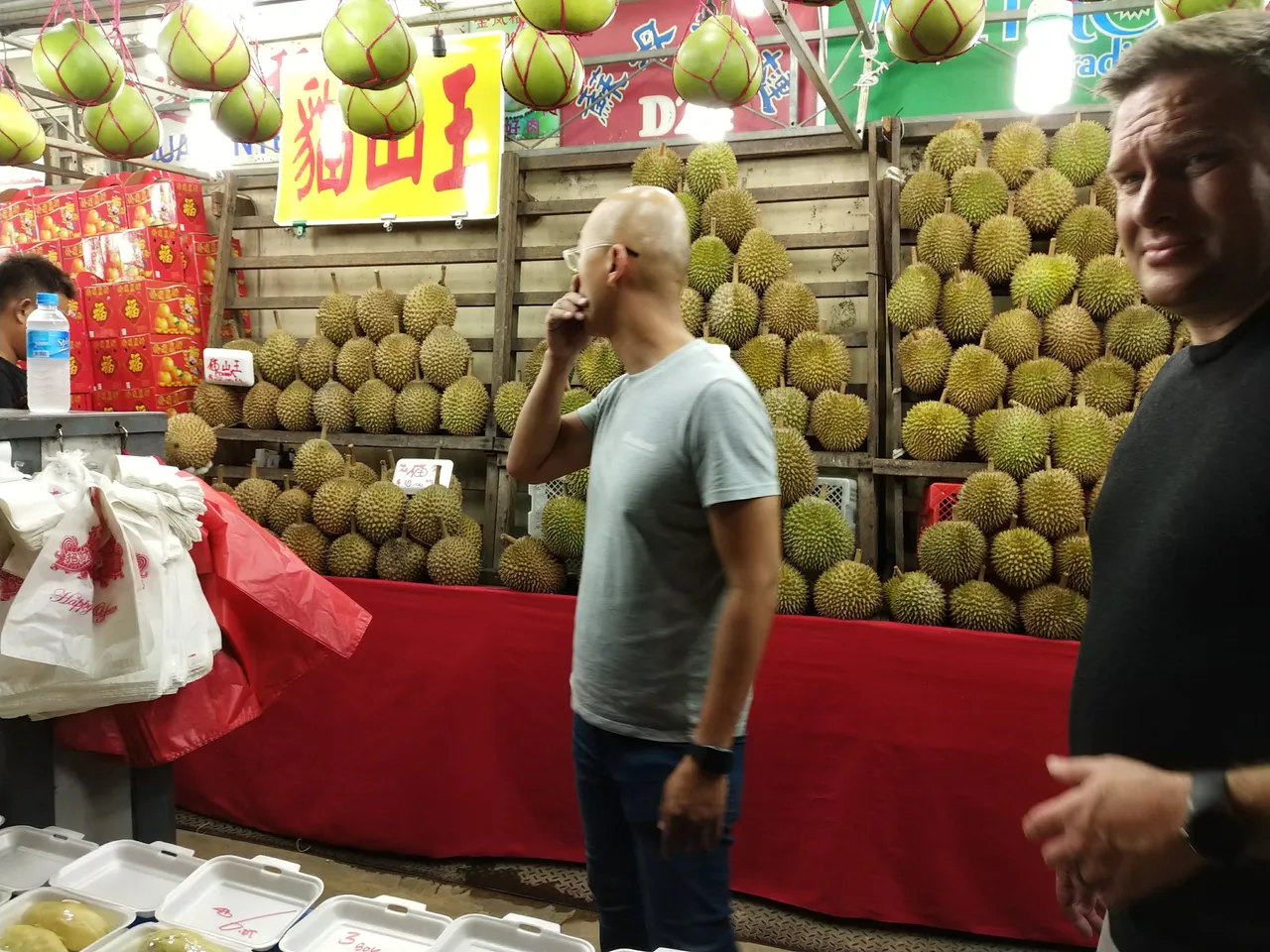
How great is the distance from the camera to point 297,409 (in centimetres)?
340

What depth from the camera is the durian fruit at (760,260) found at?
2.95 meters

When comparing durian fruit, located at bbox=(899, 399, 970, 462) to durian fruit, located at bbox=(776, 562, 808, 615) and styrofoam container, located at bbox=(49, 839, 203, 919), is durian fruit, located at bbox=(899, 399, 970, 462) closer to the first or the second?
durian fruit, located at bbox=(776, 562, 808, 615)

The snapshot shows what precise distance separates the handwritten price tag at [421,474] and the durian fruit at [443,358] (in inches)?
13.3

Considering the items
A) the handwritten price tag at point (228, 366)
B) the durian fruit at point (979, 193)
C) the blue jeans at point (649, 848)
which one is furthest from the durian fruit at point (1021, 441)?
the handwritten price tag at point (228, 366)

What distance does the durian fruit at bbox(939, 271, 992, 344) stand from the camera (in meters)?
2.75

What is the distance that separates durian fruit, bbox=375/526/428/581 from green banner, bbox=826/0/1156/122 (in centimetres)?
239

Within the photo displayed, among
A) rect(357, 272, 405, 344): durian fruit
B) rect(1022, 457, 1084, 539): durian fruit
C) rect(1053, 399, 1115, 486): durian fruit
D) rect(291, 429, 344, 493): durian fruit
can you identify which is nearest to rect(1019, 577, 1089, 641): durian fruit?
rect(1022, 457, 1084, 539): durian fruit

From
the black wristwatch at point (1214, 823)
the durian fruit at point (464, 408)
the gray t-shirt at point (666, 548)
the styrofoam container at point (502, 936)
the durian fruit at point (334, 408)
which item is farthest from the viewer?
the durian fruit at point (334, 408)

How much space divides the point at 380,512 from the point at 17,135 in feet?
5.79

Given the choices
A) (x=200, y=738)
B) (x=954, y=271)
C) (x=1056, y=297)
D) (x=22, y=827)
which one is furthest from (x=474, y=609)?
(x=1056, y=297)

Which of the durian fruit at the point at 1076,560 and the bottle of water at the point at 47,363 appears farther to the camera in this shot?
the durian fruit at the point at 1076,560

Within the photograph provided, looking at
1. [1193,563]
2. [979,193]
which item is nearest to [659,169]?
[979,193]

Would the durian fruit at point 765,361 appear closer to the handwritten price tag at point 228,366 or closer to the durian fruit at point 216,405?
the handwritten price tag at point 228,366

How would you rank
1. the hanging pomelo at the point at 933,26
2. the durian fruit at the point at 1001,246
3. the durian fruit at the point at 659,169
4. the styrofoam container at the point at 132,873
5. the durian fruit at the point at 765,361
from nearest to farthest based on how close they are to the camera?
1. the styrofoam container at the point at 132,873
2. the hanging pomelo at the point at 933,26
3. the durian fruit at the point at 1001,246
4. the durian fruit at the point at 765,361
5. the durian fruit at the point at 659,169
